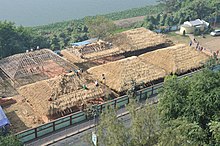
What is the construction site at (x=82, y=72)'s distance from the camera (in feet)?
70.9

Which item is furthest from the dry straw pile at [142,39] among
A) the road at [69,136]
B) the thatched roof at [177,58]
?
the road at [69,136]

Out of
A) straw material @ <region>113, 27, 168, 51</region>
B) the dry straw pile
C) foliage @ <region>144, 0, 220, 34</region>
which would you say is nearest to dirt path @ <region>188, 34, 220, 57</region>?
straw material @ <region>113, 27, 168, 51</region>

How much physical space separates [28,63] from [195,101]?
15.1m

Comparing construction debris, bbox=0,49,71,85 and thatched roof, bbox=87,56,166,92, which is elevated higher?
construction debris, bbox=0,49,71,85

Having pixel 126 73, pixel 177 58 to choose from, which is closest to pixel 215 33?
pixel 177 58

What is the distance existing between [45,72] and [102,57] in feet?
17.9

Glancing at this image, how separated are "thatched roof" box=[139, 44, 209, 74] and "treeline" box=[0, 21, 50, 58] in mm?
11069

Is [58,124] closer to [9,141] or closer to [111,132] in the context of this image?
[9,141]

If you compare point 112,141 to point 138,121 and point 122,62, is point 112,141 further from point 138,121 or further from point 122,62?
point 122,62

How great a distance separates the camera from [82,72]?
25.4 m

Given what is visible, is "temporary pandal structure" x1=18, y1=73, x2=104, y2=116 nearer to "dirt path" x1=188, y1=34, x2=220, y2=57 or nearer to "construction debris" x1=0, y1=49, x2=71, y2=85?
"construction debris" x1=0, y1=49, x2=71, y2=85

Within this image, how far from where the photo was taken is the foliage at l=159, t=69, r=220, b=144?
53.3 ft

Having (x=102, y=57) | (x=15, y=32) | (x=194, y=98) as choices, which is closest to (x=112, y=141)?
(x=194, y=98)

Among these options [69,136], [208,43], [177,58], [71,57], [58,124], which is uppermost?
[71,57]
